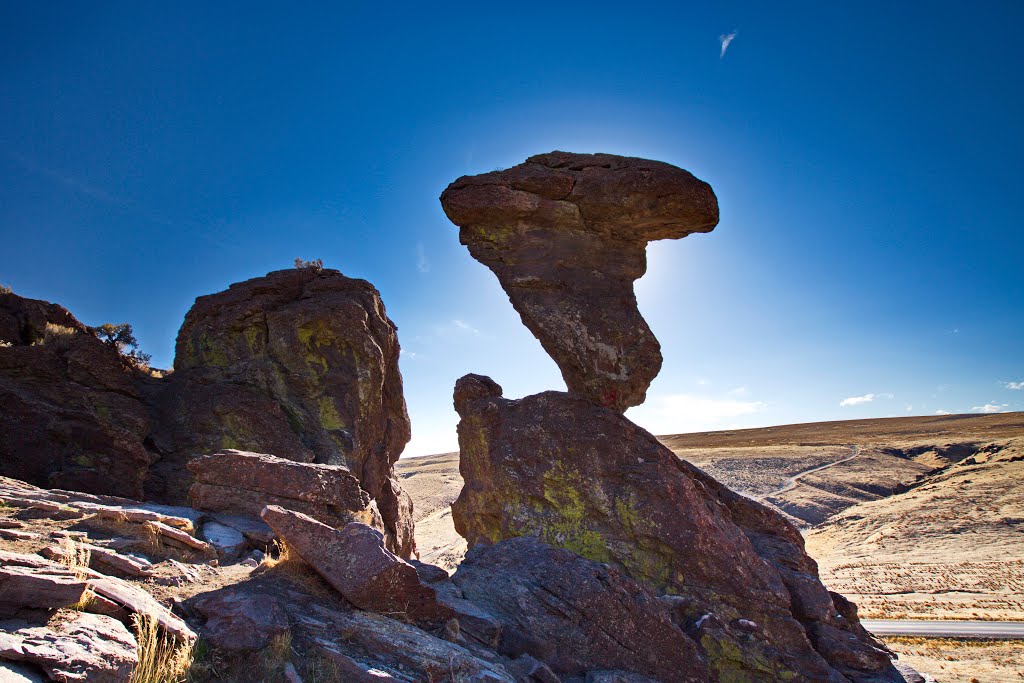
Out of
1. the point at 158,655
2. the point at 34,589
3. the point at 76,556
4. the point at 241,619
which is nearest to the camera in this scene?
the point at 34,589

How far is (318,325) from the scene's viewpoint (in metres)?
21.9

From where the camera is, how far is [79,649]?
4891 millimetres

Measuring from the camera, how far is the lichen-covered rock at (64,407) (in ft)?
46.2

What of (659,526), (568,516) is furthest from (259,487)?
(659,526)

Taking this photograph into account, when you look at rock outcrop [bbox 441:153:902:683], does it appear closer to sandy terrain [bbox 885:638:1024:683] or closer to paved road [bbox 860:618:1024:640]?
sandy terrain [bbox 885:638:1024:683]

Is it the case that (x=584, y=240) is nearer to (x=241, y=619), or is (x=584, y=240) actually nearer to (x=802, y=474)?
(x=241, y=619)

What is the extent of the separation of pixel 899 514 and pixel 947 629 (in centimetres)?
3376

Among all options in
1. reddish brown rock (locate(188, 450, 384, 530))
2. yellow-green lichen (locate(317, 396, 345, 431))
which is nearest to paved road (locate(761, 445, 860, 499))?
yellow-green lichen (locate(317, 396, 345, 431))

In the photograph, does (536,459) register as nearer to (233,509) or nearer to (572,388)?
(572,388)

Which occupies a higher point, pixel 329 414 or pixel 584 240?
pixel 584 240

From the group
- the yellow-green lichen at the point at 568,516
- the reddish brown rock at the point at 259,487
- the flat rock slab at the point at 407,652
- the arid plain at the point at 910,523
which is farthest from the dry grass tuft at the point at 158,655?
the arid plain at the point at 910,523

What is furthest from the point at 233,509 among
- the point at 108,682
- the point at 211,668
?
the point at 108,682

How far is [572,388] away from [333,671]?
11.4 m

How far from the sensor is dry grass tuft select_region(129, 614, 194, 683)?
5.14 m
